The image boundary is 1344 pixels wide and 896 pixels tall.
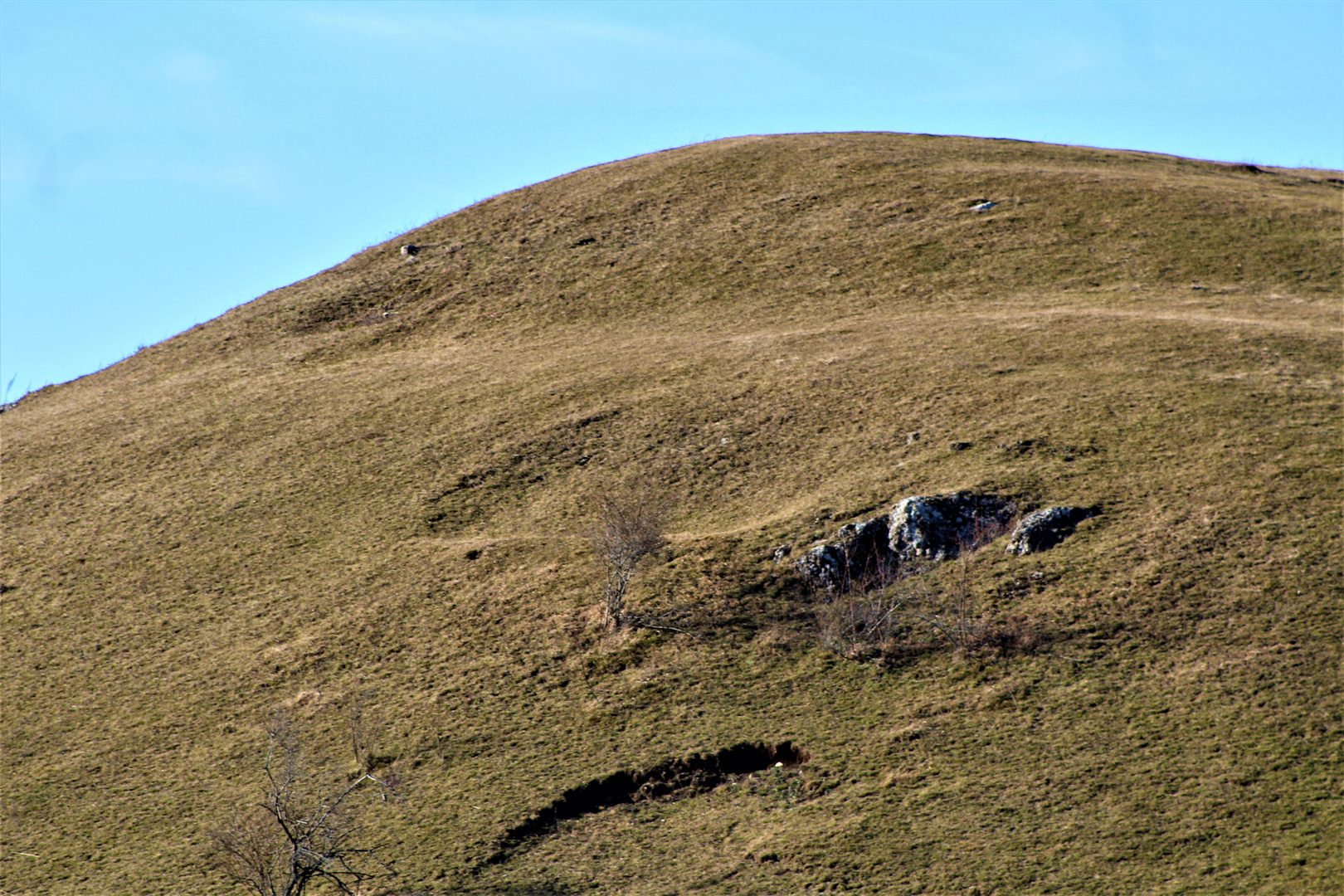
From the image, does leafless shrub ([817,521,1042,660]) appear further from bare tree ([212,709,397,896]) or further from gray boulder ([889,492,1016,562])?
bare tree ([212,709,397,896])

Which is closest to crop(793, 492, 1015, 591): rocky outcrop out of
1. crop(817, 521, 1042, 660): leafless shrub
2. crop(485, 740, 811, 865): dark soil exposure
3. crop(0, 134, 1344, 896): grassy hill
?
crop(817, 521, 1042, 660): leafless shrub

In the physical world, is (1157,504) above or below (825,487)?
below

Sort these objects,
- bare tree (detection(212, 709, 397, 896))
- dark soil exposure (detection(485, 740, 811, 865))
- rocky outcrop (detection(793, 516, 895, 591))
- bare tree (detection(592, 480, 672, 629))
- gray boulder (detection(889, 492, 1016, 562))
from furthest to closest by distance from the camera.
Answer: gray boulder (detection(889, 492, 1016, 562)) → rocky outcrop (detection(793, 516, 895, 591)) → bare tree (detection(592, 480, 672, 629)) → dark soil exposure (detection(485, 740, 811, 865)) → bare tree (detection(212, 709, 397, 896))

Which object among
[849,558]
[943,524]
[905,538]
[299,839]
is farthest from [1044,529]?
[299,839]

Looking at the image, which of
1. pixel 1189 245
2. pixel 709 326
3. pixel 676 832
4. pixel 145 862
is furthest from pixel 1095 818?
pixel 1189 245

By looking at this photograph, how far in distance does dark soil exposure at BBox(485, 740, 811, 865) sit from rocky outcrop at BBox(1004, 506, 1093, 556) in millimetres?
7310

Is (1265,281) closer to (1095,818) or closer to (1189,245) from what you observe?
(1189,245)

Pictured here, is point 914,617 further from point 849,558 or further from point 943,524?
point 943,524

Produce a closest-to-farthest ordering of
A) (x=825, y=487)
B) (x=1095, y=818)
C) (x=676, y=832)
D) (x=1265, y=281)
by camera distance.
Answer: (x=1095, y=818)
(x=676, y=832)
(x=825, y=487)
(x=1265, y=281)

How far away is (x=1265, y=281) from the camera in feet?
122

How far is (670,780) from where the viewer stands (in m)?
18.4

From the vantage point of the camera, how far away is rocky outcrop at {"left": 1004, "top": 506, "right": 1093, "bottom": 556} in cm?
2269

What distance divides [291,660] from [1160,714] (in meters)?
16.8

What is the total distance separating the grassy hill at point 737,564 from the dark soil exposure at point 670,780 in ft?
0.79
